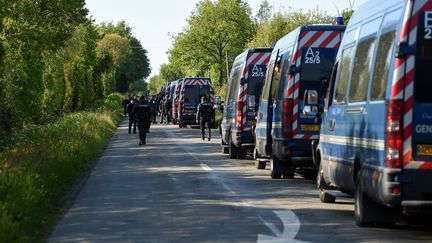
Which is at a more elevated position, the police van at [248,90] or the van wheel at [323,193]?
the police van at [248,90]

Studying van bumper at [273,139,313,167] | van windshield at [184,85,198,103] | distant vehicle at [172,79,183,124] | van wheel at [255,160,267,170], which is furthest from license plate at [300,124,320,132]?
distant vehicle at [172,79,183,124]

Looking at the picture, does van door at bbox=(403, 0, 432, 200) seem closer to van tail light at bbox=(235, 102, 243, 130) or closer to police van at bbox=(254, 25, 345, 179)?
police van at bbox=(254, 25, 345, 179)

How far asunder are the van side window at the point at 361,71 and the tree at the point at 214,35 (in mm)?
79660

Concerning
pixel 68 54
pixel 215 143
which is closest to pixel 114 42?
pixel 68 54

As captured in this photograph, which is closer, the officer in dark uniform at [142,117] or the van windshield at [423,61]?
the van windshield at [423,61]

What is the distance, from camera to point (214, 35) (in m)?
93.6

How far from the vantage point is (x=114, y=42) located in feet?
404

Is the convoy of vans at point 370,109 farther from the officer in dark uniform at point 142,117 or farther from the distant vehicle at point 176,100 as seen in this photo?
the distant vehicle at point 176,100

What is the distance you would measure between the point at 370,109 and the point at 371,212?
1.28 m

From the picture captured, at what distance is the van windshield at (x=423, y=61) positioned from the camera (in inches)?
388

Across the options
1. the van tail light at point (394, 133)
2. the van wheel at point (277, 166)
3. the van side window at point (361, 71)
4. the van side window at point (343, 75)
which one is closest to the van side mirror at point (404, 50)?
the van tail light at point (394, 133)

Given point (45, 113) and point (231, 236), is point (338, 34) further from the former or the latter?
point (45, 113)

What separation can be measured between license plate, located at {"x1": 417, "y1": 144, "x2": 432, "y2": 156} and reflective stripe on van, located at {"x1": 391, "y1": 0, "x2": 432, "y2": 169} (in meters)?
0.09

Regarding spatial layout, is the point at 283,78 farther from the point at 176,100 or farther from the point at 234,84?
the point at 176,100
